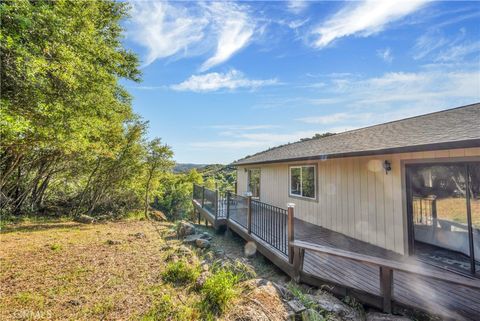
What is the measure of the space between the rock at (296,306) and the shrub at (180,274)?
5.55 ft

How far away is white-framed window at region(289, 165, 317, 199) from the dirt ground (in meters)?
3.07

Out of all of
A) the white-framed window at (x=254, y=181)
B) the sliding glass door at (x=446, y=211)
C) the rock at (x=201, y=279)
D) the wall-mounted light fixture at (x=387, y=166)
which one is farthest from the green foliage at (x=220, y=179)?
the sliding glass door at (x=446, y=211)

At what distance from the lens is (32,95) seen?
15.4 ft

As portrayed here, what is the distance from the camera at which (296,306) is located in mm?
2900

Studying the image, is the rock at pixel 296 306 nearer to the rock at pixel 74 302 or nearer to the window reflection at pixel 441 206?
the rock at pixel 74 302

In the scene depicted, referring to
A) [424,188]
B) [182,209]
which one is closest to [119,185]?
[182,209]

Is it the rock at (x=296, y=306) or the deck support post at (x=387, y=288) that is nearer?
the rock at (x=296, y=306)

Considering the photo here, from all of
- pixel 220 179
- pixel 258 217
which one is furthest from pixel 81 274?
pixel 220 179

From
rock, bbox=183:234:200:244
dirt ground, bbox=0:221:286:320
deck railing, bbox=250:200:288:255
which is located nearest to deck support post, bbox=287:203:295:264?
deck railing, bbox=250:200:288:255

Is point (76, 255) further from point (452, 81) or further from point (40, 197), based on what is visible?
point (452, 81)

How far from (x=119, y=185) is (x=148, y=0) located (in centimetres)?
863

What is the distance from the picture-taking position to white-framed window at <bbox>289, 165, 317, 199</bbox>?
7409 millimetres

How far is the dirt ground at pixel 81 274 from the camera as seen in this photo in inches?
113

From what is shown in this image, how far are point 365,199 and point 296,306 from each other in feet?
12.5
